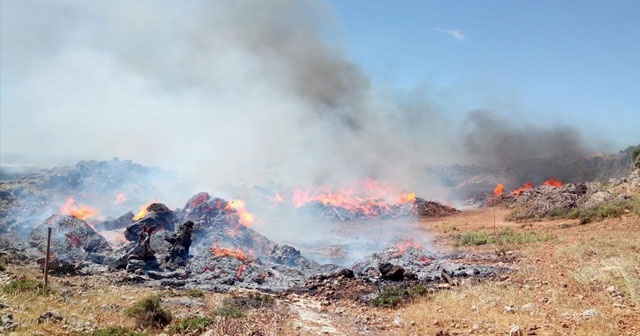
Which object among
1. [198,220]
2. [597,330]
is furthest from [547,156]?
[597,330]

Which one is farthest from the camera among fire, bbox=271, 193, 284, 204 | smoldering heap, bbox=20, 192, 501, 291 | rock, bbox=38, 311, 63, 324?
fire, bbox=271, 193, 284, 204

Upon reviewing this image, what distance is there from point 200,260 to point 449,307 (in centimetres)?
1067

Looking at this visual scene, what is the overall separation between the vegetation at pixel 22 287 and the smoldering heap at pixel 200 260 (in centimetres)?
333

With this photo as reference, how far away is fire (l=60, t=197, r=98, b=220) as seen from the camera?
2709cm

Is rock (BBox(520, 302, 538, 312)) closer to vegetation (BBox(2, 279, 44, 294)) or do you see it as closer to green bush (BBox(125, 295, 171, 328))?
green bush (BBox(125, 295, 171, 328))

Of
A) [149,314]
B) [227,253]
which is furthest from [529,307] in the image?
[227,253]

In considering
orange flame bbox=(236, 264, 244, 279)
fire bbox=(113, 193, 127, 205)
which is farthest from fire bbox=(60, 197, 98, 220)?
orange flame bbox=(236, 264, 244, 279)

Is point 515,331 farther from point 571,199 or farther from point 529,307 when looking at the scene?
point 571,199

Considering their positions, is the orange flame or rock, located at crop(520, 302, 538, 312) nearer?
rock, located at crop(520, 302, 538, 312)

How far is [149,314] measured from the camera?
30.7 ft

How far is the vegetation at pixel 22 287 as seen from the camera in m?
10.5

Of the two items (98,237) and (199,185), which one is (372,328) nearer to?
(98,237)

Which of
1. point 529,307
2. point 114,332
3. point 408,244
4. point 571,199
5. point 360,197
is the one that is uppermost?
point 360,197

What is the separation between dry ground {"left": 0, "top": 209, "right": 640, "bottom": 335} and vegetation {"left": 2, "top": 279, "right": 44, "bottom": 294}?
44 centimetres
